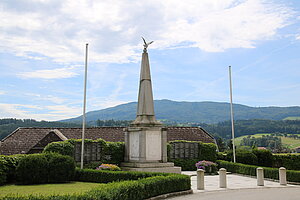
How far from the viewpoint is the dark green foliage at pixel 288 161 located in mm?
26094

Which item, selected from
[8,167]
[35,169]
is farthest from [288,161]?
[8,167]

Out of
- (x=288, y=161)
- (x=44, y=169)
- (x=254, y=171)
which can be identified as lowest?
(x=254, y=171)

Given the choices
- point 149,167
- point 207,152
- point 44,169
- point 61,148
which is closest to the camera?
point 44,169

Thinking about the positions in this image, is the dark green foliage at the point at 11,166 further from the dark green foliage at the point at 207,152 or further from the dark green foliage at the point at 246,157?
the dark green foliage at the point at 246,157

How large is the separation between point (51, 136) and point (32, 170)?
12557mm

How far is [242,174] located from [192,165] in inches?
180

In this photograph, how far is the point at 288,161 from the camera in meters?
26.3

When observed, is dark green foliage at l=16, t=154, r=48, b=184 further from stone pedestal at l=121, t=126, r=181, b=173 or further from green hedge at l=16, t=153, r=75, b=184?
stone pedestal at l=121, t=126, r=181, b=173

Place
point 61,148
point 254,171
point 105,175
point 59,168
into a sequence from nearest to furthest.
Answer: point 105,175 < point 59,168 < point 61,148 < point 254,171

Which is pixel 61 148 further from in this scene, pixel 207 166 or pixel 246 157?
pixel 246 157

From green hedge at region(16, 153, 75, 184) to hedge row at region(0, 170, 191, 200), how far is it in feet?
12.2

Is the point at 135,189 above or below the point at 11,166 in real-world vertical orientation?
below

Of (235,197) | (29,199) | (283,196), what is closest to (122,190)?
(29,199)

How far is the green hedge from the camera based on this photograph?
610 inches
